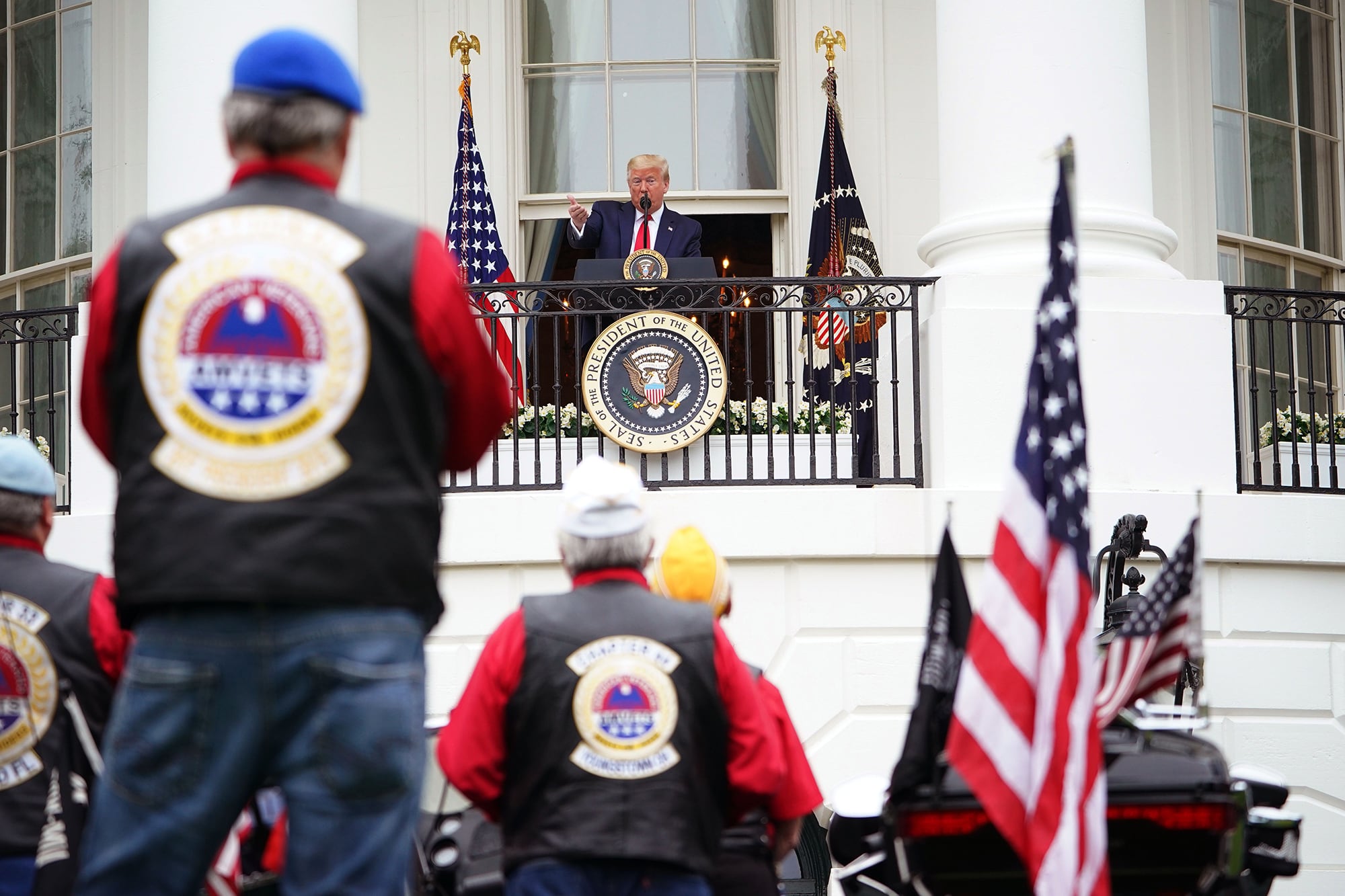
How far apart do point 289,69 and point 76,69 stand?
11.5m

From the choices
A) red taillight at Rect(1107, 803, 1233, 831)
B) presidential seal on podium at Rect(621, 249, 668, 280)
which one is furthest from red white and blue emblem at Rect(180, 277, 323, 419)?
presidential seal on podium at Rect(621, 249, 668, 280)

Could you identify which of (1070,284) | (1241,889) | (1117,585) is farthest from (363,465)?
(1117,585)

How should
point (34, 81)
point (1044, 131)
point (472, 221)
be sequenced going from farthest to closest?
point (34, 81)
point (472, 221)
point (1044, 131)

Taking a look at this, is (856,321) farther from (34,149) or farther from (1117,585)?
(34,149)

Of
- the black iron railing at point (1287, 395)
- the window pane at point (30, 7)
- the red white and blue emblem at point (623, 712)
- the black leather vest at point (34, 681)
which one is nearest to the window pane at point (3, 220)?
the window pane at point (30, 7)

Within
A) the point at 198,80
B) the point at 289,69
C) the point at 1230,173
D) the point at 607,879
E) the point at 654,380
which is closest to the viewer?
the point at 289,69

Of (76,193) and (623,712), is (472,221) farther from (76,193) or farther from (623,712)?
(623,712)

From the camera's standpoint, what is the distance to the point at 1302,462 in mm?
11367

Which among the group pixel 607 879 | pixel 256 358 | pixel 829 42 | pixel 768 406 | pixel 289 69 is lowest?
pixel 607 879

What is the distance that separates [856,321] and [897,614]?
212 centimetres

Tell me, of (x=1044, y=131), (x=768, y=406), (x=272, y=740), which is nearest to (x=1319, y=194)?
(x=1044, y=131)

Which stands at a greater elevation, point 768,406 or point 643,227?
point 643,227

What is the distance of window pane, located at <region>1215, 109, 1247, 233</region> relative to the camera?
13672mm

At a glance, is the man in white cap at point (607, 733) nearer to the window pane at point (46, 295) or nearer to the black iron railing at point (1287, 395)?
the black iron railing at point (1287, 395)
